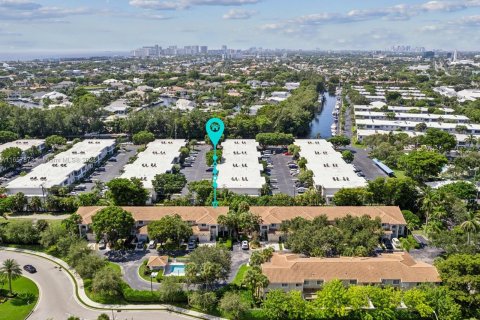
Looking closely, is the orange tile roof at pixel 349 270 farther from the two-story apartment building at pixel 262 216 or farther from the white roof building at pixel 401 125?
the white roof building at pixel 401 125

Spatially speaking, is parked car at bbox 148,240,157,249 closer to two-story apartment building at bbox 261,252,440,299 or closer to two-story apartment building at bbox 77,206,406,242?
two-story apartment building at bbox 77,206,406,242

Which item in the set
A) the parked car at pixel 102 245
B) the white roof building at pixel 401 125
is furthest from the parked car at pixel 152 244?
the white roof building at pixel 401 125

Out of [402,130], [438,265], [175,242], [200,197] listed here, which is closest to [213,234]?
[175,242]

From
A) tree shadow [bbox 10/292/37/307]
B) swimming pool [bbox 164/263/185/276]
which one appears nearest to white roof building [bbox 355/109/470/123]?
swimming pool [bbox 164/263/185/276]

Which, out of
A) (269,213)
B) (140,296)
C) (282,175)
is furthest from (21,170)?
(269,213)

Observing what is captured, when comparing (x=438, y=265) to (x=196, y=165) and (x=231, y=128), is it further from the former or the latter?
(x=231, y=128)

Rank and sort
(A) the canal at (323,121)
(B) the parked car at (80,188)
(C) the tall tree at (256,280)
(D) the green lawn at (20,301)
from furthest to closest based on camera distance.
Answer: (A) the canal at (323,121)
(B) the parked car at (80,188)
(C) the tall tree at (256,280)
(D) the green lawn at (20,301)

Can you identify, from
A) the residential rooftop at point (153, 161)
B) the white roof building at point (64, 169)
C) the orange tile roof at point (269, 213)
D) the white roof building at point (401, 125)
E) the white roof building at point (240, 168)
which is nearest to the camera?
the orange tile roof at point (269, 213)
